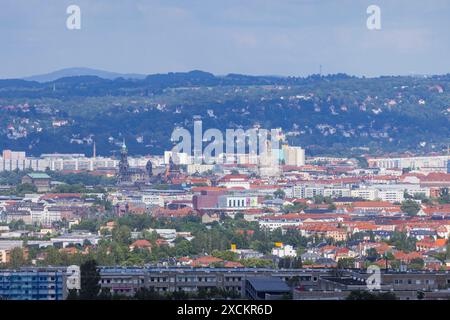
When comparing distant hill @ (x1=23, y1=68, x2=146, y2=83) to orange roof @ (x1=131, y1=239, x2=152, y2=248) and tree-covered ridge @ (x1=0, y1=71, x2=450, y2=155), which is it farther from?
orange roof @ (x1=131, y1=239, x2=152, y2=248)

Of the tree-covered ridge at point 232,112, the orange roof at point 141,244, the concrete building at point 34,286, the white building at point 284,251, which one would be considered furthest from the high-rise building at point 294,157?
the concrete building at point 34,286

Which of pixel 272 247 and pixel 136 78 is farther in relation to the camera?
pixel 136 78

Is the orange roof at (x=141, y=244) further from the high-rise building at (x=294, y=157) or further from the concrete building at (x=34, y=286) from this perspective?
the high-rise building at (x=294, y=157)

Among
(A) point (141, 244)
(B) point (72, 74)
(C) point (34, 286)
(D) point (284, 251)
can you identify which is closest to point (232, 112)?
(B) point (72, 74)

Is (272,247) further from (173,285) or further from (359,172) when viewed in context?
(359,172)

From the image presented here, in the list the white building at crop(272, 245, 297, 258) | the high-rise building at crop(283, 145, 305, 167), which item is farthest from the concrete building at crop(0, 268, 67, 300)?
the high-rise building at crop(283, 145, 305, 167)

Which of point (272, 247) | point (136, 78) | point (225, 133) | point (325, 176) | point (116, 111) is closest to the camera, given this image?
point (272, 247)

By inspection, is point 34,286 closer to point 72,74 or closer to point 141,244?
point 141,244
